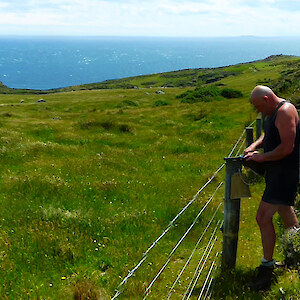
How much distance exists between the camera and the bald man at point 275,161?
558 cm

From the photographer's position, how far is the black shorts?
5.80 meters

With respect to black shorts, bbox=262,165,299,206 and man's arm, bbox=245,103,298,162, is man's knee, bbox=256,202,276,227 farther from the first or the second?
man's arm, bbox=245,103,298,162

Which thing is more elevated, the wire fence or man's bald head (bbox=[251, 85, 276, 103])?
man's bald head (bbox=[251, 85, 276, 103])

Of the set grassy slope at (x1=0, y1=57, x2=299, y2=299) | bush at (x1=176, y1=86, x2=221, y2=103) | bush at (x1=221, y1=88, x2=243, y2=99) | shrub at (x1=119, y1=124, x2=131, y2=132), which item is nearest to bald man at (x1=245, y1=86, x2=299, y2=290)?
grassy slope at (x1=0, y1=57, x2=299, y2=299)

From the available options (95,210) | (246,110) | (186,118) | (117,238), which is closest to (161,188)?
(95,210)

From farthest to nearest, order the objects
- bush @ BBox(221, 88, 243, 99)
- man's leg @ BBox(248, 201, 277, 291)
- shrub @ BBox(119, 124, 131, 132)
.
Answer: bush @ BBox(221, 88, 243, 99) < shrub @ BBox(119, 124, 131, 132) < man's leg @ BBox(248, 201, 277, 291)

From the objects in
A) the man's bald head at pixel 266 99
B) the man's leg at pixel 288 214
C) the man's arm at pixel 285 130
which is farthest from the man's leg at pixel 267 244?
the man's bald head at pixel 266 99

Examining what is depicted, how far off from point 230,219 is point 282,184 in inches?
49.3

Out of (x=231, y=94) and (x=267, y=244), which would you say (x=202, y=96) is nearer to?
(x=231, y=94)

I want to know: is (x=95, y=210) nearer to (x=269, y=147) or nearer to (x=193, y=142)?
(x=269, y=147)

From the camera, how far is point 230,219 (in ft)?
20.7

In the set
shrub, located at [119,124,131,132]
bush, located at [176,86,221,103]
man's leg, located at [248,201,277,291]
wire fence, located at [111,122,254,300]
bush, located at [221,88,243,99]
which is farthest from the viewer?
bush, located at [221,88,243,99]

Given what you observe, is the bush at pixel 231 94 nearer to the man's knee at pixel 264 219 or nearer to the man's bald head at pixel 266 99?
the man's bald head at pixel 266 99

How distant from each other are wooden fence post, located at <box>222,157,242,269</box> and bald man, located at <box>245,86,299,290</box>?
1.16 feet
